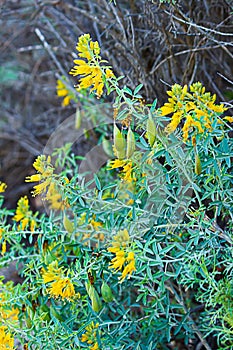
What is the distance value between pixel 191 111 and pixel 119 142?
14 cm

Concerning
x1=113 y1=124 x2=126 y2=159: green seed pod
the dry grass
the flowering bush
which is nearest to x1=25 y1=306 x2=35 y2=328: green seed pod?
the flowering bush

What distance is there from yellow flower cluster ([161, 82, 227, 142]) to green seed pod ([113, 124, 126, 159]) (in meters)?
0.08

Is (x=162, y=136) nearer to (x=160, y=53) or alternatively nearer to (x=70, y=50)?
(x=160, y=53)

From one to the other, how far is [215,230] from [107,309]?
0.34 metres

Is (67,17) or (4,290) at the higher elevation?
(67,17)

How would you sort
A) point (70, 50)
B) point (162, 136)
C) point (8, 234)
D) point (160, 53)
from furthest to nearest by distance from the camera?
point (70, 50) < point (160, 53) < point (8, 234) < point (162, 136)

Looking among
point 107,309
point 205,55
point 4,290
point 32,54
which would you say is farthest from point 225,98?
point 32,54

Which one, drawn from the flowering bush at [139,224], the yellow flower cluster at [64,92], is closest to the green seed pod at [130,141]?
the flowering bush at [139,224]

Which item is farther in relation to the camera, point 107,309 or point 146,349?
point 107,309

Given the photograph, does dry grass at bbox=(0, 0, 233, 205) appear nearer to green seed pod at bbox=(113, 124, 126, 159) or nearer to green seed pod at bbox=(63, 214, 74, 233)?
green seed pod at bbox=(113, 124, 126, 159)

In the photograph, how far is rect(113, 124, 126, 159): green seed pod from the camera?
3.08ft

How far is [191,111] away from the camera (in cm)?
94

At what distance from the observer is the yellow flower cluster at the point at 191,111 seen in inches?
36.0

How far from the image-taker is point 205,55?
151cm
